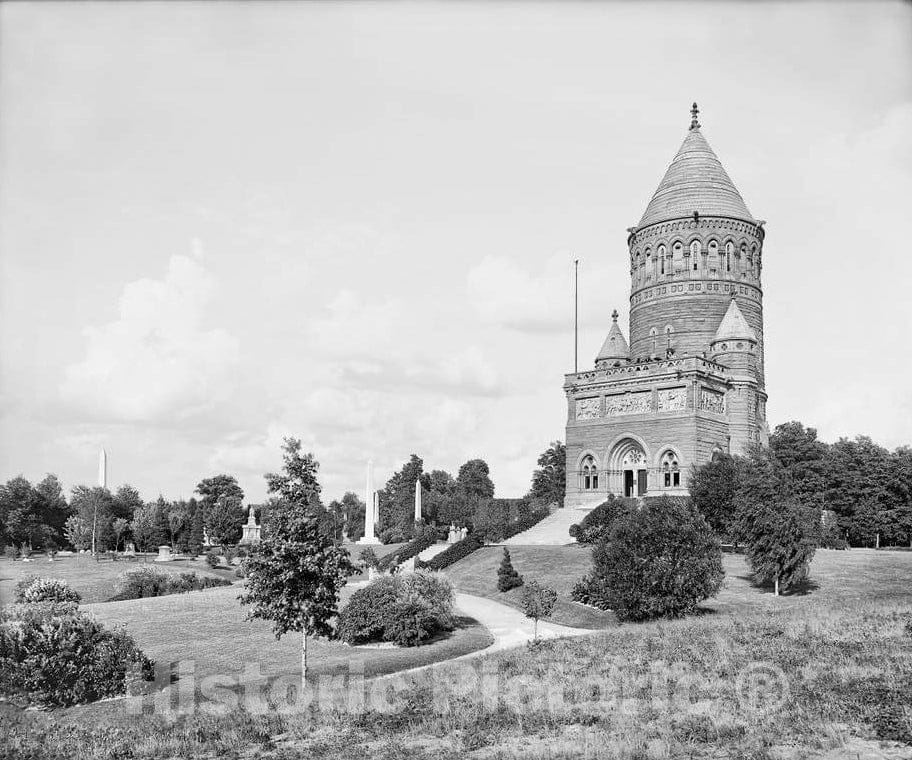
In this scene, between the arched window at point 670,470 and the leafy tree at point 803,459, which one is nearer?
the leafy tree at point 803,459

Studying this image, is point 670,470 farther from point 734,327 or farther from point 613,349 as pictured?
point 613,349

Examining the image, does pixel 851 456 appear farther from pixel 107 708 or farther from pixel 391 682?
pixel 107 708

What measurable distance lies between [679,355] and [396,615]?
40449mm

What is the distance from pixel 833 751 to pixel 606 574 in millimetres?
16995

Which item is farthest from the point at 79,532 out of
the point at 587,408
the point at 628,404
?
the point at 628,404

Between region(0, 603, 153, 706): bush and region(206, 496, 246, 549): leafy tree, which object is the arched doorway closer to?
region(0, 603, 153, 706): bush

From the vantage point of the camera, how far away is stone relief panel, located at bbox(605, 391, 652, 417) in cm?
5950

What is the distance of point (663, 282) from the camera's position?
67062 millimetres

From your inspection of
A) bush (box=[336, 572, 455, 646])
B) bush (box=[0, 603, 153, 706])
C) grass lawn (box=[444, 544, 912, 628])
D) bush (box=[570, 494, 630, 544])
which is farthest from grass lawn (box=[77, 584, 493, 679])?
bush (box=[570, 494, 630, 544])

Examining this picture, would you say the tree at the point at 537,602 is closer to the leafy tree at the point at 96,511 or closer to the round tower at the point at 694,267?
the round tower at the point at 694,267

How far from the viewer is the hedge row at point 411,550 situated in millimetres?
56206

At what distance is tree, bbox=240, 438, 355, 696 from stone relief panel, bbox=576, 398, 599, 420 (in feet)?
132

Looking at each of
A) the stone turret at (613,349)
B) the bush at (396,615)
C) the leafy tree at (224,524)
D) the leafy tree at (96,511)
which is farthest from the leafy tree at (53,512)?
the bush at (396,615)

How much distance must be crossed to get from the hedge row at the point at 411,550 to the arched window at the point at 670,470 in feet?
54.3
